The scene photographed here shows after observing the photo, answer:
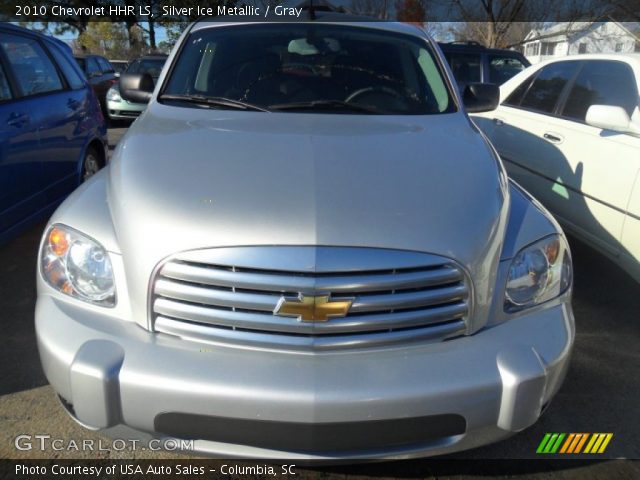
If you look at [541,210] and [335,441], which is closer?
[335,441]

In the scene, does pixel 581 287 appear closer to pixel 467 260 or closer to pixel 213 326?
pixel 467 260

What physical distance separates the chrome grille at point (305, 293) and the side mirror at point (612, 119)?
220 centimetres

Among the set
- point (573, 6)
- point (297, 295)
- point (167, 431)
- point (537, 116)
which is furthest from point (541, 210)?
point (573, 6)

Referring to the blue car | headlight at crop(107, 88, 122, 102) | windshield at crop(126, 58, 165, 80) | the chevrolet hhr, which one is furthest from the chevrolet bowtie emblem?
windshield at crop(126, 58, 165, 80)

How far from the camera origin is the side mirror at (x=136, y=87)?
343cm

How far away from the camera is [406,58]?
11.1ft

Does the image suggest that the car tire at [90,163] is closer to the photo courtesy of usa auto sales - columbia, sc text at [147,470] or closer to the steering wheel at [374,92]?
the steering wheel at [374,92]

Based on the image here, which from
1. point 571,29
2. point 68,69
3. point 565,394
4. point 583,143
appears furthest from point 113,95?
point 571,29

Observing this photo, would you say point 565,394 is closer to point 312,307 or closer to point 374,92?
point 312,307

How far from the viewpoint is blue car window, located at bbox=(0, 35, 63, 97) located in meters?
4.05

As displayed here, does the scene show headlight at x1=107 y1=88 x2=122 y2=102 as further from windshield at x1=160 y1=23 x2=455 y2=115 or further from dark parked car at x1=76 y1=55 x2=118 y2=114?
windshield at x1=160 y1=23 x2=455 y2=115

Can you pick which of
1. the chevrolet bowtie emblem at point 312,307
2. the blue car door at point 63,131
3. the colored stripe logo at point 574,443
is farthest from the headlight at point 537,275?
the blue car door at point 63,131

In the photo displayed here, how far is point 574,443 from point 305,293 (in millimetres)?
1545

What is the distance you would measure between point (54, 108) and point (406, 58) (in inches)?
112
